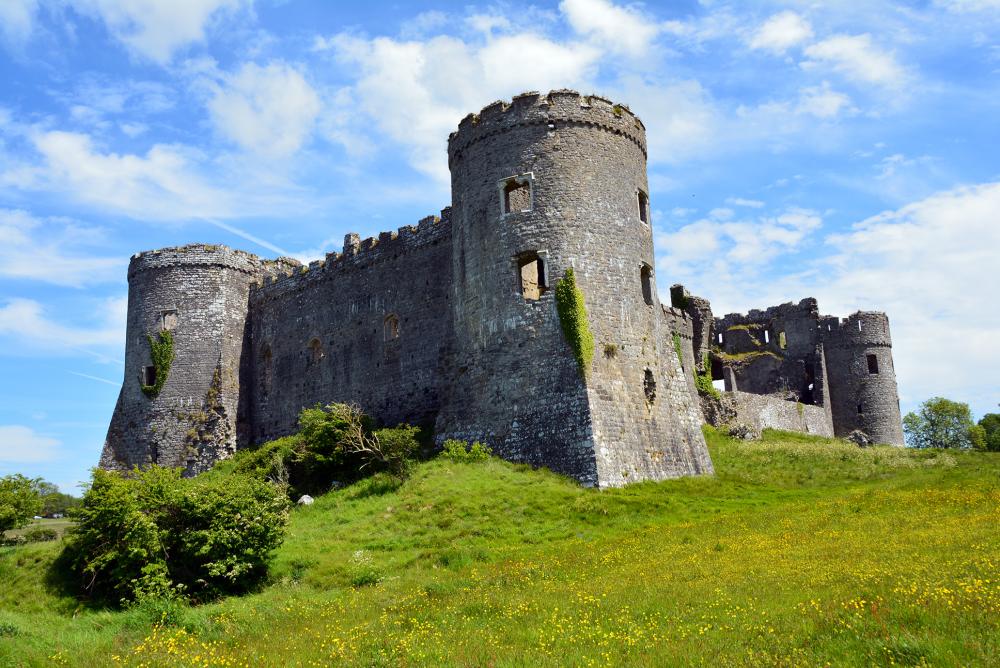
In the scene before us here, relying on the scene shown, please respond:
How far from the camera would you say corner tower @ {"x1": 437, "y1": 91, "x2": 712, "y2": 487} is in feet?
75.8

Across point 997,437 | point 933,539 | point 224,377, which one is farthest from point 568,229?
point 997,437

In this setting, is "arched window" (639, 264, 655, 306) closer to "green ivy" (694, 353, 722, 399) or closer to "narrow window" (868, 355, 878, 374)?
"green ivy" (694, 353, 722, 399)

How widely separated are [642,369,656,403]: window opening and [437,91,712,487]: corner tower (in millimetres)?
34

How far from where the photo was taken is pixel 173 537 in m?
18.2

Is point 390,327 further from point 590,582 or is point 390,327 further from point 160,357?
point 590,582

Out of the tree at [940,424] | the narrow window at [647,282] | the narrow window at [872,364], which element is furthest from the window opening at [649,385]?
the tree at [940,424]

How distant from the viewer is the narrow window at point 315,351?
34.4 metres

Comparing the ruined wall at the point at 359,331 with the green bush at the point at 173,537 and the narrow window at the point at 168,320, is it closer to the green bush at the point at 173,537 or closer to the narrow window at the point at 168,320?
the narrow window at the point at 168,320

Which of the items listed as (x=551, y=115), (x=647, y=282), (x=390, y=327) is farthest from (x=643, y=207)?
(x=390, y=327)

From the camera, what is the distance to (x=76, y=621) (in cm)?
1627

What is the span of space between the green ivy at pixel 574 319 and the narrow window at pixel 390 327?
9105mm

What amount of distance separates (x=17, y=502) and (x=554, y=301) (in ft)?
55.0

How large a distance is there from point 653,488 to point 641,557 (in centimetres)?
639

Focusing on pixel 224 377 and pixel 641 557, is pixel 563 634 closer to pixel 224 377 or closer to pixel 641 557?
pixel 641 557
